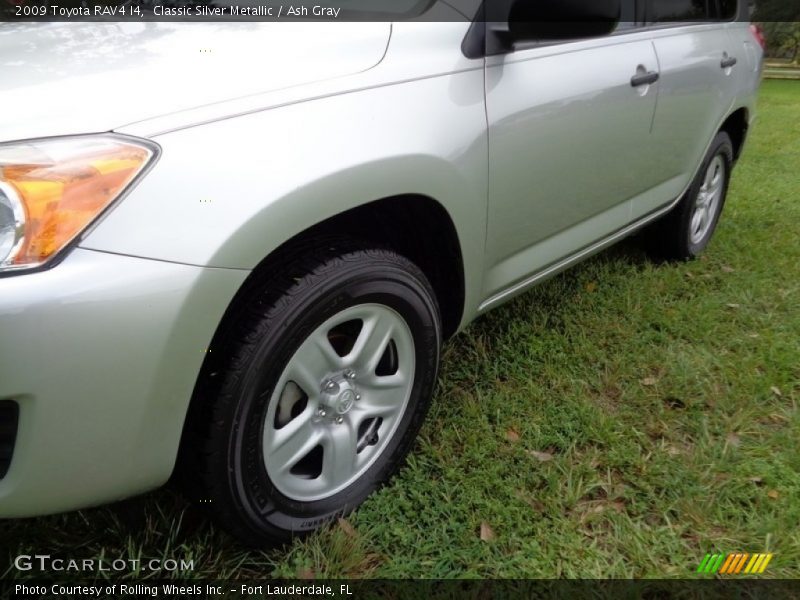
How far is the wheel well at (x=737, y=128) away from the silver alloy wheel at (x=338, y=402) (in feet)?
8.67

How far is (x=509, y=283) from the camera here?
7.18 ft

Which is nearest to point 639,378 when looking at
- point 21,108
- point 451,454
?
point 451,454

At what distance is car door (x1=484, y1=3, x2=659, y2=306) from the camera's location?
Result: 190 centimetres

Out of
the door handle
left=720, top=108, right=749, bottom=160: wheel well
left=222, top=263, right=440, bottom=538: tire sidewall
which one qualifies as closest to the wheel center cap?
left=222, top=263, right=440, bottom=538: tire sidewall

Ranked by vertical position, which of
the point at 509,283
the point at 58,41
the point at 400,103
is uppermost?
the point at 58,41

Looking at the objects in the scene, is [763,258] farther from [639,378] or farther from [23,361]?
[23,361]

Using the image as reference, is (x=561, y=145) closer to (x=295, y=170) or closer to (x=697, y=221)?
(x=295, y=170)

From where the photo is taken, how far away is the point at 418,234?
6.13 ft

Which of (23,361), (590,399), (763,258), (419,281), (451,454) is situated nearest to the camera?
(23,361)

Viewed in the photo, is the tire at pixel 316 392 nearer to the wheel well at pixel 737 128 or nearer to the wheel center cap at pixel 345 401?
the wheel center cap at pixel 345 401

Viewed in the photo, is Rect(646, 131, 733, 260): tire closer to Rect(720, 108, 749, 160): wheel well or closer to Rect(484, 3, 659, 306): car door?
Rect(720, 108, 749, 160): wheel well

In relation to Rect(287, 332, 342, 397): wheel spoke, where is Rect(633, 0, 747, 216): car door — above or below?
above

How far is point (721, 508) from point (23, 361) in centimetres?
176

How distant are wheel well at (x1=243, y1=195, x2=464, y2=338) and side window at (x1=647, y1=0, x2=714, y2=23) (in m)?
1.62
